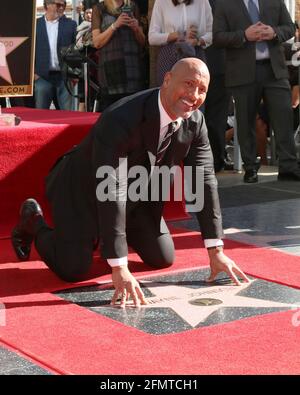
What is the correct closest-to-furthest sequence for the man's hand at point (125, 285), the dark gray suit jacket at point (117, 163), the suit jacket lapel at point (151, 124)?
the man's hand at point (125, 285)
the dark gray suit jacket at point (117, 163)
the suit jacket lapel at point (151, 124)

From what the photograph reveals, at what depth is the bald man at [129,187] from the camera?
3637mm

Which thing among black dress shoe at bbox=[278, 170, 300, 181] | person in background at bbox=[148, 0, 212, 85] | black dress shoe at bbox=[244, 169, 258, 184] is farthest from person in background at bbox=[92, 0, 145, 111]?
black dress shoe at bbox=[278, 170, 300, 181]

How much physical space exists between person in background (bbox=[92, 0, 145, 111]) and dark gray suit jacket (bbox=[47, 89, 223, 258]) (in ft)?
9.62

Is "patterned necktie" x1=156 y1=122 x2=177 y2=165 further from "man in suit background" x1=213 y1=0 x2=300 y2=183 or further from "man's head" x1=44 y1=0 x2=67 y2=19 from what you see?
"man's head" x1=44 y1=0 x2=67 y2=19

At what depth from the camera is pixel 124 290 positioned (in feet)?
11.8

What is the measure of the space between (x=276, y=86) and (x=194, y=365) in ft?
14.7

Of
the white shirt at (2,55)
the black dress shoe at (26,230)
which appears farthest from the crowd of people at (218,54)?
the black dress shoe at (26,230)

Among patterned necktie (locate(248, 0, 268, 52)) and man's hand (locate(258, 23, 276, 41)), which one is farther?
patterned necktie (locate(248, 0, 268, 52))

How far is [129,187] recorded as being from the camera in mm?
4016

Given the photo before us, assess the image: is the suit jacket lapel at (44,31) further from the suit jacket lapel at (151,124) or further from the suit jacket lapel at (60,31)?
the suit jacket lapel at (151,124)

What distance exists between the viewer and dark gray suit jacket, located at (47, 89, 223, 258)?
12.0 feet

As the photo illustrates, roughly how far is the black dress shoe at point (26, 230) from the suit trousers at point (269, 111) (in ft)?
9.70

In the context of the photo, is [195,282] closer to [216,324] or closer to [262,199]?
[216,324]

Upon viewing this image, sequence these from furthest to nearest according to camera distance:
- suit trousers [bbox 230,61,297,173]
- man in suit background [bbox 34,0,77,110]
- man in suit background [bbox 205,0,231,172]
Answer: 1. man in suit background [bbox 34,0,77,110]
2. man in suit background [bbox 205,0,231,172]
3. suit trousers [bbox 230,61,297,173]
